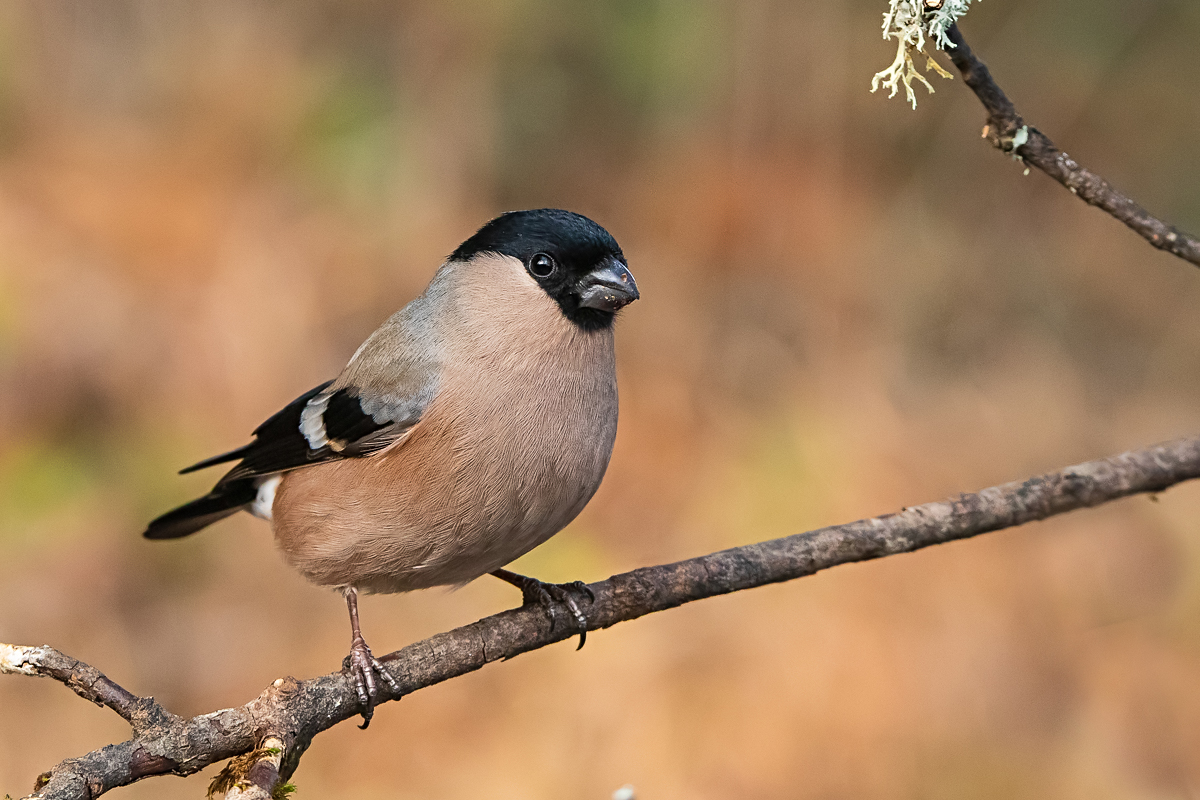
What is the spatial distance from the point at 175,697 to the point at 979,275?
469cm

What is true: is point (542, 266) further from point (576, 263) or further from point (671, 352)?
point (671, 352)

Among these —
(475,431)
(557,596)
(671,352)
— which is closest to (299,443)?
(475,431)

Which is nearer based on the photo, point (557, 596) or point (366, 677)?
point (366, 677)

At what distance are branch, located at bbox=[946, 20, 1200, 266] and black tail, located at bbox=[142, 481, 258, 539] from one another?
247 centimetres

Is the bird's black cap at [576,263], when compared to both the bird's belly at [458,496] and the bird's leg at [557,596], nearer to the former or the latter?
the bird's belly at [458,496]

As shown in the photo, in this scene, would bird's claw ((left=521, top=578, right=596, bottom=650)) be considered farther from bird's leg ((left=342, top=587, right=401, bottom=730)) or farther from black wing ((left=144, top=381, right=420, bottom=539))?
black wing ((left=144, top=381, right=420, bottom=539))

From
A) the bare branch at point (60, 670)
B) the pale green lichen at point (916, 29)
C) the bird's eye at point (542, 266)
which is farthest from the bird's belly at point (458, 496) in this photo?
the pale green lichen at point (916, 29)

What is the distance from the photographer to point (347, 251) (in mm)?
5645

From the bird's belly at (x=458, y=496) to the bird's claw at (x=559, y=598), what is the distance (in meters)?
0.13

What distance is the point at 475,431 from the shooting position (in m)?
2.65

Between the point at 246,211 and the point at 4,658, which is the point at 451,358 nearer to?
the point at 4,658

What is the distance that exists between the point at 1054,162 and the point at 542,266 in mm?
1259

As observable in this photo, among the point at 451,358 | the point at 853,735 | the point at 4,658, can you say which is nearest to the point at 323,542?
the point at 451,358

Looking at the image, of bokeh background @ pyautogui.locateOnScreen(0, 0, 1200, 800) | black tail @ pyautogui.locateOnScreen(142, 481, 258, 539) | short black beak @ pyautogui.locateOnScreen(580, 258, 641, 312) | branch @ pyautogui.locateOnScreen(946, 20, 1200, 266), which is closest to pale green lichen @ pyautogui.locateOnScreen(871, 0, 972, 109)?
branch @ pyautogui.locateOnScreen(946, 20, 1200, 266)
